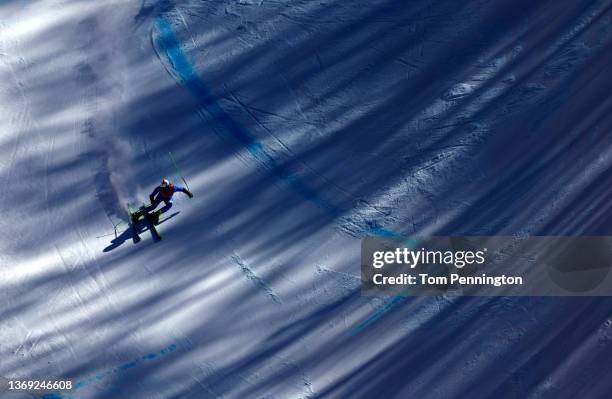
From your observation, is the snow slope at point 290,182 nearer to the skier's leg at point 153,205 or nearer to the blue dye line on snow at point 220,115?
the blue dye line on snow at point 220,115

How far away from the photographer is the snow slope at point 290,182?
10.2 m

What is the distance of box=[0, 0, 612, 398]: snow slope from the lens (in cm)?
1021

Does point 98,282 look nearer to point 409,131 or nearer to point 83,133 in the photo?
point 83,133

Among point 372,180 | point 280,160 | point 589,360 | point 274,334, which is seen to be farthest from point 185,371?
point 589,360

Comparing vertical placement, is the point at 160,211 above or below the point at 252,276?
above

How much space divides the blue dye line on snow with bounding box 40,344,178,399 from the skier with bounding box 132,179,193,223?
2.33 metres

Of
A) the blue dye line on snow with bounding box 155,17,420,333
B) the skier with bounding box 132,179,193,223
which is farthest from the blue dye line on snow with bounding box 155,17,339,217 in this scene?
the skier with bounding box 132,179,193,223


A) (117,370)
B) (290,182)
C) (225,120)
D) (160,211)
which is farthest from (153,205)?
(117,370)

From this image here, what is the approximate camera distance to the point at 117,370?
33.3 feet

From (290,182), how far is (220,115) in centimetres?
183

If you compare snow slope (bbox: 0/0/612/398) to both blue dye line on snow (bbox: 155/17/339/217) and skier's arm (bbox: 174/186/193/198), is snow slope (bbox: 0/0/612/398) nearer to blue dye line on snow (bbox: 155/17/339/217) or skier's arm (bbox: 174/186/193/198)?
blue dye line on snow (bbox: 155/17/339/217)

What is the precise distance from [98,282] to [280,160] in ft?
13.0

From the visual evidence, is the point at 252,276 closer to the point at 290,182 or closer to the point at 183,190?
the point at 290,182

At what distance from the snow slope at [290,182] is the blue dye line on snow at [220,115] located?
4cm
